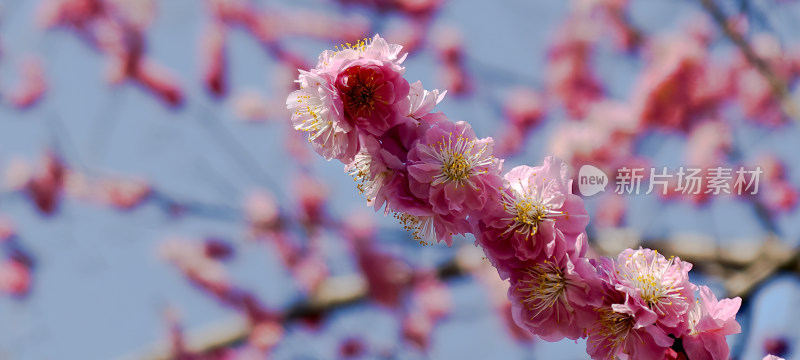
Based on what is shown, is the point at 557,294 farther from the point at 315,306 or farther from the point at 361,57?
the point at 315,306

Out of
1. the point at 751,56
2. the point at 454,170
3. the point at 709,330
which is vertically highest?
the point at 751,56

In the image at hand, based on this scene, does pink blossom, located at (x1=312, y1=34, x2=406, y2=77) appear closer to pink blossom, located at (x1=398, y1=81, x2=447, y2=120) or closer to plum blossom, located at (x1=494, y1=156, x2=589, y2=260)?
pink blossom, located at (x1=398, y1=81, x2=447, y2=120)

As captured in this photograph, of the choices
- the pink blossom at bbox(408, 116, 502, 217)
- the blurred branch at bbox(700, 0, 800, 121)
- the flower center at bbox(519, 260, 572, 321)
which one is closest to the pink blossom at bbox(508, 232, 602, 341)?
the flower center at bbox(519, 260, 572, 321)

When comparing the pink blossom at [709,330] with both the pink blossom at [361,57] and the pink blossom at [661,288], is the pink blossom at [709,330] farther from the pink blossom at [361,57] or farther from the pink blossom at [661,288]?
the pink blossom at [361,57]

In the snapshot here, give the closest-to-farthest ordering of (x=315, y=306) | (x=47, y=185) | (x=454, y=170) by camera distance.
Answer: (x=454, y=170) → (x=315, y=306) → (x=47, y=185)

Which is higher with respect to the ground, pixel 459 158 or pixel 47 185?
pixel 47 185

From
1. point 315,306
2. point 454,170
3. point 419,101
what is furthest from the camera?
point 315,306

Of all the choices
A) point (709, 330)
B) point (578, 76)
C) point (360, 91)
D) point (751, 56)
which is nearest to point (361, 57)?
point (360, 91)

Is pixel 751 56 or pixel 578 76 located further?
pixel 578 76
